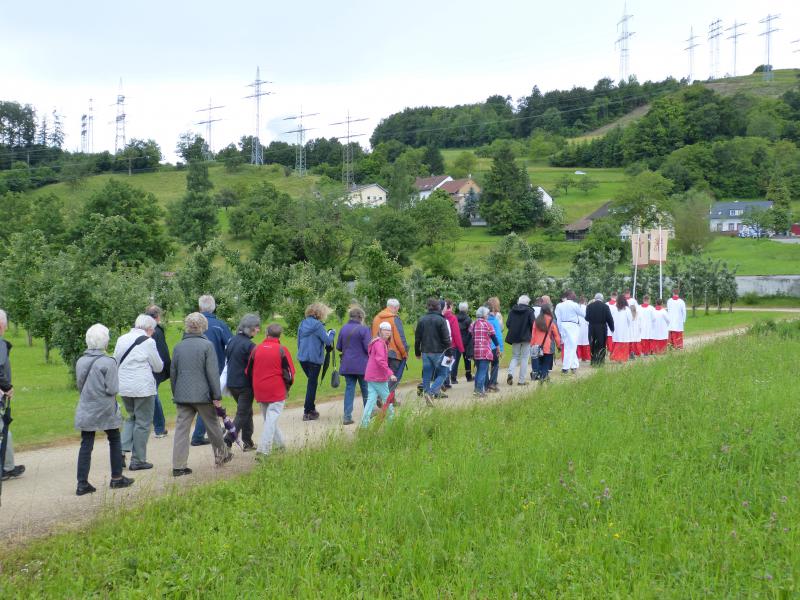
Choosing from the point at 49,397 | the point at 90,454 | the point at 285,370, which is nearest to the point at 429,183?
the point at 49,397

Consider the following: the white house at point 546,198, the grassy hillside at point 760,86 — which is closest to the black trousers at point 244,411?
the white house at point 546,198

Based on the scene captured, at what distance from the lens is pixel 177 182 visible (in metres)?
118

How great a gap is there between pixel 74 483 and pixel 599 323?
42.7 ft

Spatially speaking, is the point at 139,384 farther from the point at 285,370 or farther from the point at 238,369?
the point at 285,370

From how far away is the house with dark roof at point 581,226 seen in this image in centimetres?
9362

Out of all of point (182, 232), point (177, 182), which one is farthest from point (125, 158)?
point (182, 232)

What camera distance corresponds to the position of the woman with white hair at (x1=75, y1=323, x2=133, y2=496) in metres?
7.98

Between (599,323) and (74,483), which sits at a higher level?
(599,323)

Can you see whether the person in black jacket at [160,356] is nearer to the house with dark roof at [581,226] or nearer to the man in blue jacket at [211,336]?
the man in blue jacket at [211,336]

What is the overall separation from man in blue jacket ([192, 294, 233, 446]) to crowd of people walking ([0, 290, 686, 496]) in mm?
15

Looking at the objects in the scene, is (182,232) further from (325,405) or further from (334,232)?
(325,405)

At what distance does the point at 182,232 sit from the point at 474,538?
81926 mm

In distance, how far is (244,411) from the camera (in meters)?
9.85

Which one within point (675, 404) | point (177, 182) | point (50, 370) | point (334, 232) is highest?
point (177, 182)
